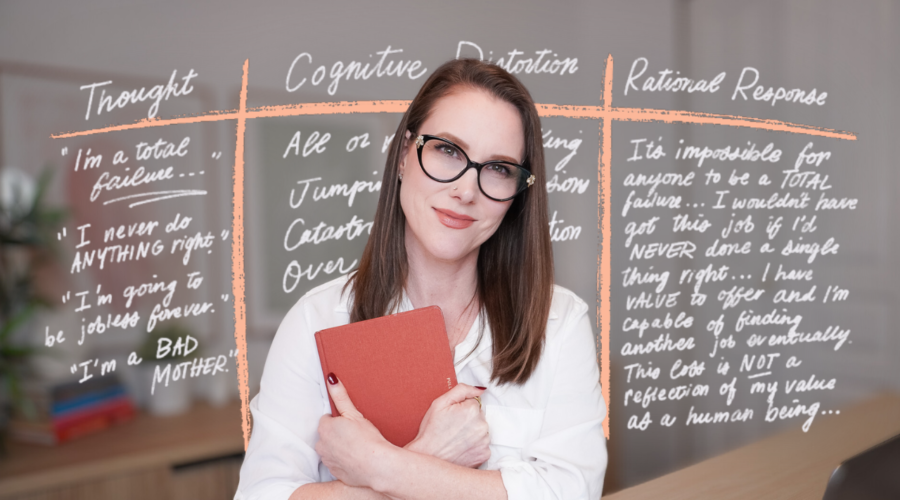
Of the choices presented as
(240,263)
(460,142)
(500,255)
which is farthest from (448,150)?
(240,263)

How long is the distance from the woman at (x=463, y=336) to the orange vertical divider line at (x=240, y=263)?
0.74 meters

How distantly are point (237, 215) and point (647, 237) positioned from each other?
138 centimetres

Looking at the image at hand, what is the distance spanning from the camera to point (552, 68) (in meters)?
2.08

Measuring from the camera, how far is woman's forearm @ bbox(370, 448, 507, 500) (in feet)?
3.00

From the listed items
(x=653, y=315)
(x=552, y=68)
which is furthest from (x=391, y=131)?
(x=653, y=315)

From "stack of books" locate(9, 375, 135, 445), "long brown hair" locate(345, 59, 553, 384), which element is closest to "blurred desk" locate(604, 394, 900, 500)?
"long brown hair" locate(345, 59, 553, 384)

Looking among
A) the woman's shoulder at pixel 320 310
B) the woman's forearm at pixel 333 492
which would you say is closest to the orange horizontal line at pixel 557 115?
the woman's shoulder at pixel 320 310

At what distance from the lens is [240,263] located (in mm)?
1832

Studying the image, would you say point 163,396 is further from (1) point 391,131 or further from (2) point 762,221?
(2) point 762,221

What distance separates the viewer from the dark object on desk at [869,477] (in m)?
0.80

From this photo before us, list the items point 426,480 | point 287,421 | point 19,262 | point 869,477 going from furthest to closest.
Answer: point 19,262
point 287,421
point 426,480
point 869,477

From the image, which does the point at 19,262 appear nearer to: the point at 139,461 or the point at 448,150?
the point at 139,461

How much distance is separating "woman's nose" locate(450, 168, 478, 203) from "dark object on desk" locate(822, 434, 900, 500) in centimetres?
65

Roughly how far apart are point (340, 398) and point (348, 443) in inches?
3.1
